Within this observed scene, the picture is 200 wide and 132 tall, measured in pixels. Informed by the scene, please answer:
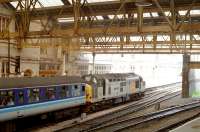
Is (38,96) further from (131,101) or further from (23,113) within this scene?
(131,101)

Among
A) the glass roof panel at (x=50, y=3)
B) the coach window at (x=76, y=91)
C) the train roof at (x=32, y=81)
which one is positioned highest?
the glass roof panel at (x=50, y=3)

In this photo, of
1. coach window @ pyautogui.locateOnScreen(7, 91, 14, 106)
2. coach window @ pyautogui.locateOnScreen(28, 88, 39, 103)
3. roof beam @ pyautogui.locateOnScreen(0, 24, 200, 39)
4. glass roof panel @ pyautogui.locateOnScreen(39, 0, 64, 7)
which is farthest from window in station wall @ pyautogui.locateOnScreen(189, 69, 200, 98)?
coach window @ pyautogui.locateOnScreen(7, 91, 14, 106)

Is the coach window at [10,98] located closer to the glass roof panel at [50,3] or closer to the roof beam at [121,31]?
the roof beam at [121,31]

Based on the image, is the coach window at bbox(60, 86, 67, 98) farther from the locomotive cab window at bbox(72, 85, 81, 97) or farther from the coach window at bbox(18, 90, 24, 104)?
the coach window at bbox(18, 90, 24, 104)

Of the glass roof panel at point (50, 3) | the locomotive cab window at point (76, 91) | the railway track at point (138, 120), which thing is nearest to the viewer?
the railway track at point (138, 120)

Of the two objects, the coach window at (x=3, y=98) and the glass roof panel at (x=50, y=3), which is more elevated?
the glass roof panel at (x=50, y=3)

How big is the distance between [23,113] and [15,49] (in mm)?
16976

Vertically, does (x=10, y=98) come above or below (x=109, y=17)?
below

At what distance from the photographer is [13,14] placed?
2847cm

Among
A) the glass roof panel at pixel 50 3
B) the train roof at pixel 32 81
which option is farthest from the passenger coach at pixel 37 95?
the glass roof panel at pixel 50 3

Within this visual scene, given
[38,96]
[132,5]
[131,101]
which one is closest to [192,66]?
[131,101]

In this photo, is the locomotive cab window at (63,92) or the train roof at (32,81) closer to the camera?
the train roof at (32,81)

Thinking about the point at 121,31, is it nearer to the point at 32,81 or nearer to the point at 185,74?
the point at 32,81

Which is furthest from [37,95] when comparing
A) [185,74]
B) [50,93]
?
[185,74]
